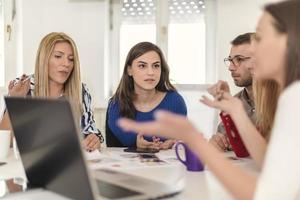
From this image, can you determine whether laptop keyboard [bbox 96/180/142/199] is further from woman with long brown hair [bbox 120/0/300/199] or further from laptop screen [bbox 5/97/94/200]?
woman with long brown hair [bbox 120/0/300/199]

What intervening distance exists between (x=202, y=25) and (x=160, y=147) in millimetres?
1682

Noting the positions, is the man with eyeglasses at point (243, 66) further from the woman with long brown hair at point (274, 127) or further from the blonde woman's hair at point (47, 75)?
the woman with long brown hair at point (274, 127)

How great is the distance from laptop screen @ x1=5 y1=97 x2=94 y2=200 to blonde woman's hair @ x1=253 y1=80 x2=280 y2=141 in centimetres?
68

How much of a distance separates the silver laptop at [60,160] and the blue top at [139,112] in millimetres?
1003

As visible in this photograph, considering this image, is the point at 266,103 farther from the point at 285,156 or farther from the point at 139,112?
the point at 139,112

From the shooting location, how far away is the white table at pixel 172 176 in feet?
3.38

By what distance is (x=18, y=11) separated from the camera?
3.30 m

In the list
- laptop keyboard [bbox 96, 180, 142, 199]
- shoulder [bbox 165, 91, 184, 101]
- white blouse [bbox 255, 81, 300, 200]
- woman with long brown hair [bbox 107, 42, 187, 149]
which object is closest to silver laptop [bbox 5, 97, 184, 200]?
laptop keyboard [bbox 96, 180, 142, 199]

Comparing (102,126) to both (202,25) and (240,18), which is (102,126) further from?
(240,18)

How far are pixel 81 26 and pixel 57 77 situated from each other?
1.11 m

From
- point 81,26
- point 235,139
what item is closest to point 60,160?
point 235,139

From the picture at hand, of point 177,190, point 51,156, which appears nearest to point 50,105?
point 51,156

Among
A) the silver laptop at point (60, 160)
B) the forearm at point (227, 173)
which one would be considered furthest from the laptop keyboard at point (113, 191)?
the forearm at point (227, 173)

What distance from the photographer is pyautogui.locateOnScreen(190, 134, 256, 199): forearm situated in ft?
2.64
